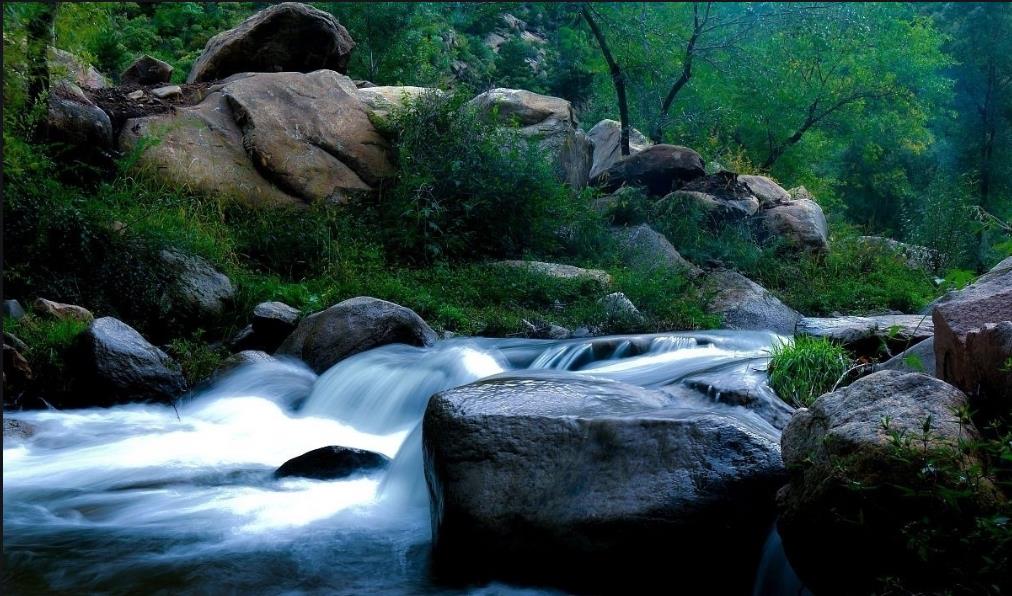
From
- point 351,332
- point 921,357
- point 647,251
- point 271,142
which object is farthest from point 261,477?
point 647,251

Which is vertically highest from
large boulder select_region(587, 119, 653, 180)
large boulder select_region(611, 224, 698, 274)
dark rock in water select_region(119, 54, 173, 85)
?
dark rock in water select_region(119, 54, 173, 85)

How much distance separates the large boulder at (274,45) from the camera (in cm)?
1396

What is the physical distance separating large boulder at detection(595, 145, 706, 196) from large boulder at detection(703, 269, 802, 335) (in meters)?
4.80

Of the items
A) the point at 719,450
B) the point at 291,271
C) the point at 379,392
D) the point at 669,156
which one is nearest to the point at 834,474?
the point at 719,450

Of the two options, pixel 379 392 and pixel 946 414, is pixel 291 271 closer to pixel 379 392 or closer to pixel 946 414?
pixel 379 392

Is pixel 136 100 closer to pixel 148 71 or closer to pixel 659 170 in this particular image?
pixel 148 71

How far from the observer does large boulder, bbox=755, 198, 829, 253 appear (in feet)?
47.5

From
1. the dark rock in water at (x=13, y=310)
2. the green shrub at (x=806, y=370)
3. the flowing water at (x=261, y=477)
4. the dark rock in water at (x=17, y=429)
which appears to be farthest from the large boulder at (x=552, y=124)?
the dark rock in water at (x=17, y=429)

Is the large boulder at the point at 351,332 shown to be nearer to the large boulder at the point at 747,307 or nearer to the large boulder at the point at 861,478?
the large boulder at the point at 747,307

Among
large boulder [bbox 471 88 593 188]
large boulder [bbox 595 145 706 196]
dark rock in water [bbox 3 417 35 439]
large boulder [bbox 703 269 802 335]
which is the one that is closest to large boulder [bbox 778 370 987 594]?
dark rock in water [bbox 3 417 35 439]

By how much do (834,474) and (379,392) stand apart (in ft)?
16.0

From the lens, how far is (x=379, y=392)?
744 cm

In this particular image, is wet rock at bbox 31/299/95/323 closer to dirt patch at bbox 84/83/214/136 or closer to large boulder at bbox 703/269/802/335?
dirt patch at bbox 84/83/214/136

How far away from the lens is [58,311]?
8008 mm
